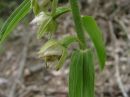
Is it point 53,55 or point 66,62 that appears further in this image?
point 66,62

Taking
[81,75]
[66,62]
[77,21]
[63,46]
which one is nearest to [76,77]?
[81,75]

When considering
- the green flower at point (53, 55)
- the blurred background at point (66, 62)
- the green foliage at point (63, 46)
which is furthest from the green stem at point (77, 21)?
the blurred background at point (66, 62)

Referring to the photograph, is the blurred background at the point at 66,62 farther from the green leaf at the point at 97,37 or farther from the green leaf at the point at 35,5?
the green leaf at the point at 35,5

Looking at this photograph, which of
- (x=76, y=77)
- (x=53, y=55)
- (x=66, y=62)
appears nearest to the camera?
(x=53, y=55)

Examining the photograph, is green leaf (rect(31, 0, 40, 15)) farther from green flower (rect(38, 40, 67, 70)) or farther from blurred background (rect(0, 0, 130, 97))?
blurred background (rect(0, 0, 130, 97))

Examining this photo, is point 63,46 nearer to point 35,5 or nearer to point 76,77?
point 76,77
